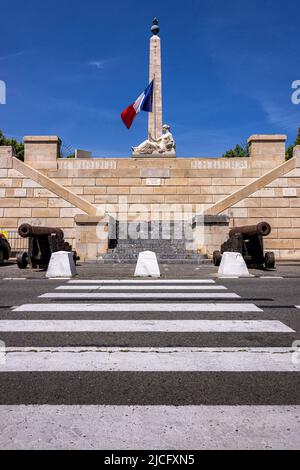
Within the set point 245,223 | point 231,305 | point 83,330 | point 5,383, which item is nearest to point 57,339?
point 83,330

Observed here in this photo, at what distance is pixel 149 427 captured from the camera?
2.15 m

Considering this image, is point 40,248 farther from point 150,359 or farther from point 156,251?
point 150,359

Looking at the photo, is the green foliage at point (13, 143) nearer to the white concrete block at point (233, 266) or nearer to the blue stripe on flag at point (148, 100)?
the blue stripe on flag at point (148, 100)

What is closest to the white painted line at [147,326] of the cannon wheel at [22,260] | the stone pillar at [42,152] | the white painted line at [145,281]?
the white painted line at [145,281]

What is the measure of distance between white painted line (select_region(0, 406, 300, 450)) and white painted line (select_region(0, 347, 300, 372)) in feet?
2.46

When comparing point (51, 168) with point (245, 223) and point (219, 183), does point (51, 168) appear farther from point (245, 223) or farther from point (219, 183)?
point (245, 223)

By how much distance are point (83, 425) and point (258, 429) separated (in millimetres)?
1004

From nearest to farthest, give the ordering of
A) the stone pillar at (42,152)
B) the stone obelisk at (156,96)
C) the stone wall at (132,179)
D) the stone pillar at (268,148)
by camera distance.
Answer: the stone wall at (132,179)
the stone pillar at (268,148)
the stone pillar at (42,152)
the stone obelisk at (156,96)

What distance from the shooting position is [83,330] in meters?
4.42

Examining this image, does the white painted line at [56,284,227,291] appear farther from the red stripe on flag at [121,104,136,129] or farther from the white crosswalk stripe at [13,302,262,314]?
the red stripe on flag at [121,104,136,129]

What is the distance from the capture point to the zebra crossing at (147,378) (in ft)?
6.84

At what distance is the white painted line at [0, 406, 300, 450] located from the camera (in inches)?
77.5

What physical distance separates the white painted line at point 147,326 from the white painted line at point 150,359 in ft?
2.38

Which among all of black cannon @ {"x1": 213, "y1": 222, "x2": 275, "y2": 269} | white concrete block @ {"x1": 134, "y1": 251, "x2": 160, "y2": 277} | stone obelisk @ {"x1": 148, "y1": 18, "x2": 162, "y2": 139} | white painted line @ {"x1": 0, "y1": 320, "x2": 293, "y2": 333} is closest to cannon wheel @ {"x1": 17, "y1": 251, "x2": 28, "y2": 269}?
white concrete block @ {"x1": 134, "y1": 251, "x2": 160, "y2": 277}
